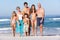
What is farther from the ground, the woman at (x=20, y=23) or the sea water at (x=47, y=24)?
the woman at (x=20, y=23)

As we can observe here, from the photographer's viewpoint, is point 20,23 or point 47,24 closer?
point 20,23

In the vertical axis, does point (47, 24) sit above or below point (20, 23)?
below

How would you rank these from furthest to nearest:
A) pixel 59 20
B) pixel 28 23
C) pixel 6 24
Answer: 1. pixel 59 20
2. pixel 6 24
3. pixel 28 23

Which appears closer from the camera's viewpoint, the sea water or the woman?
the woman

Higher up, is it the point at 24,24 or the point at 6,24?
the point at 24,24

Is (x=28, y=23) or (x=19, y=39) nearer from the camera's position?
(x=19, y=39)

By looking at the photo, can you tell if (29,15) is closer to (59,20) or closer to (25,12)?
(25,12)

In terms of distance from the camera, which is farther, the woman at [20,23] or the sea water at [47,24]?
the sea water at [47,24]

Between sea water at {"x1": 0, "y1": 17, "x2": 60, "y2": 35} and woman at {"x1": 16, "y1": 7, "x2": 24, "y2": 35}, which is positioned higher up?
woman at {"x1": 16, "y1": 7, "x2": 24, "y2": 35}

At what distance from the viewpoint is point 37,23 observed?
5562 mm

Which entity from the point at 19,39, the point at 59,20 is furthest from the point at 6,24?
the point at 19,39

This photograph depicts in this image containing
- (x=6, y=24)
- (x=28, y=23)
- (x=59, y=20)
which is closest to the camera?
(x=28, y=23)

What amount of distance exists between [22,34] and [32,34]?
0.26m

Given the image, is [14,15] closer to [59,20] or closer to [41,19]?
[41,19]
